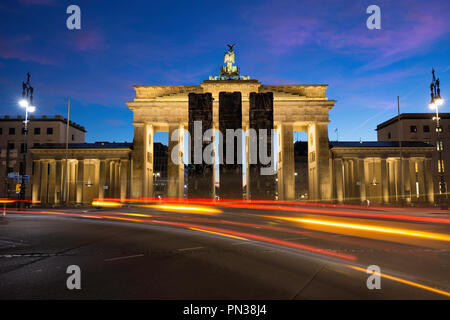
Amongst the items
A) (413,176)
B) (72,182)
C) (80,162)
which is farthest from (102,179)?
(413,176)

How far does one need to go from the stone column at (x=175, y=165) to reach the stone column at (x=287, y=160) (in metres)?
16.1

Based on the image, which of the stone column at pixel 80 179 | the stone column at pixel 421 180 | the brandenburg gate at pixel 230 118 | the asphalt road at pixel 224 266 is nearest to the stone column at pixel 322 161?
the brandenburg gate at pixel 230 118

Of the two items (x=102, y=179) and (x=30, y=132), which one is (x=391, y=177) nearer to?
(x=102, y=179)

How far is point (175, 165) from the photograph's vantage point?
48094mm

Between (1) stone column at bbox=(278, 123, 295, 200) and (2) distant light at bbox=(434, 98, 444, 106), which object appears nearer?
(2) distant light at bbox=(434, 98, 444, 106)

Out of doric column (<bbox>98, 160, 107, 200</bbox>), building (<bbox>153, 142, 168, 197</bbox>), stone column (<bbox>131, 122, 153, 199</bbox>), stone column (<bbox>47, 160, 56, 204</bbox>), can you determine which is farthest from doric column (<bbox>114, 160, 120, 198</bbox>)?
building (<bbox>153, 142, 168, 197</bbox>)

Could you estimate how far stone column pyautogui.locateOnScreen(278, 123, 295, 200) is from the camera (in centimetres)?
4753

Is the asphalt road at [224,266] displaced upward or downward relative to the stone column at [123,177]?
downward

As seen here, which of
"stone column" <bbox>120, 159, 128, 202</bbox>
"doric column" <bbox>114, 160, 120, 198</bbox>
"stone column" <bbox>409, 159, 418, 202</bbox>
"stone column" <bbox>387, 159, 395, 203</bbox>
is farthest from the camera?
"stone column" <bbox>387, 159, 395, 203</bbox>

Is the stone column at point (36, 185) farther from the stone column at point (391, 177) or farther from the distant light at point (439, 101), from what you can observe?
the stone column at point (391, 177)

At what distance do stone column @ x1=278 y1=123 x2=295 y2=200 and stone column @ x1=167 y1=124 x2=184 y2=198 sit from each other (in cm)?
1613

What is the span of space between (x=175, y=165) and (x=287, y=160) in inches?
695

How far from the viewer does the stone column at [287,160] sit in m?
47.5

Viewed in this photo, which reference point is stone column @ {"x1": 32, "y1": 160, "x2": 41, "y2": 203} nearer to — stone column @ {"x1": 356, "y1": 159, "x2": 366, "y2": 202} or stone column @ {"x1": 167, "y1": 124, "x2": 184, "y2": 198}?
stone column @ {"x1": 167, "y1": 124, "x2": 184, "y2": 198}
